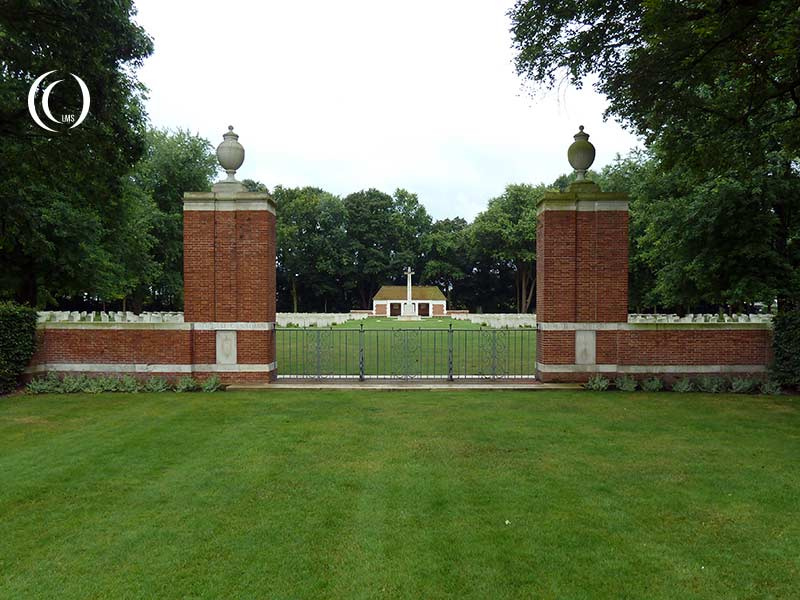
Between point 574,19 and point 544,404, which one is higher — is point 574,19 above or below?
above

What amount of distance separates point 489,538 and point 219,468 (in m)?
3.13

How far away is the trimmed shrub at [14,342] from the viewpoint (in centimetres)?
1062

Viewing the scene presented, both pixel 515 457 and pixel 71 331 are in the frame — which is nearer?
pixel 515 457

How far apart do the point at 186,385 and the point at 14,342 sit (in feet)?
11.6

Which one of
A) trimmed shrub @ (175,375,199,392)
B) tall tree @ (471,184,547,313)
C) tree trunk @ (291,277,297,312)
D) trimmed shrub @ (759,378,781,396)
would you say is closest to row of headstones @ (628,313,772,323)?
trimmed shrub @ (759,378,781,396)

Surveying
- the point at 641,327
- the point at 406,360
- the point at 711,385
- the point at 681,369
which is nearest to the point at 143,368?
the point at 406,360

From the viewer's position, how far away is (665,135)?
10.9 meters

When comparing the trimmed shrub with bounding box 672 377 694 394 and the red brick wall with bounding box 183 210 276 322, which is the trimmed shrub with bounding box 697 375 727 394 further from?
the red brick wall with bounding box 183 210 276 322

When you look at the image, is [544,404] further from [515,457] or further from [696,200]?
[696,200]

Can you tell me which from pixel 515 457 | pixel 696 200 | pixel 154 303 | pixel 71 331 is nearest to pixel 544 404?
pixel 515 457

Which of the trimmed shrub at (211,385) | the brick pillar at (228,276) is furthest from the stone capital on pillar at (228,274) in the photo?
the trimmed shrub at (211,385)

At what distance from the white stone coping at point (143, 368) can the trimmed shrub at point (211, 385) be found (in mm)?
375

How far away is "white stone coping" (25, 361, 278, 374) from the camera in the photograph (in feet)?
36.6

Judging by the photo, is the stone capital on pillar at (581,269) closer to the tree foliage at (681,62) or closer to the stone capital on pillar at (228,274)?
the tree foliage at (681,62)
